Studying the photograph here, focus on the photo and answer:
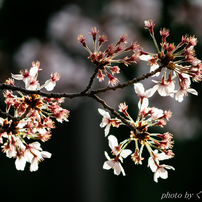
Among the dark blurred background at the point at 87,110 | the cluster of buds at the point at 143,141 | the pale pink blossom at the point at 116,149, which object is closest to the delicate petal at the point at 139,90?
the cluster of buds at the point at 143,141

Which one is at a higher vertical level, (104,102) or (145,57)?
(145,57)

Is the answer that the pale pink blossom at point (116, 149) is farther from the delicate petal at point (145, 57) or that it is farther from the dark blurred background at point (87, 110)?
the dark blurred background at point (87, 110)

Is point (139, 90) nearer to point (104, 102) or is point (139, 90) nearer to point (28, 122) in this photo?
point (104, 102)

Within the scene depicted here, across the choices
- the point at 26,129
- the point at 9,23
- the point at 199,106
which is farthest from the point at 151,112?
the point at 9,23

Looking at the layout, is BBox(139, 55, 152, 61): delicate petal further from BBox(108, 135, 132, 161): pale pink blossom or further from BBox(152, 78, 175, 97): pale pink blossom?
BBox(108, 135, 132, 161): pale pink blossom

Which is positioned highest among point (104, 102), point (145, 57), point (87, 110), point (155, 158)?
point (87, 110)

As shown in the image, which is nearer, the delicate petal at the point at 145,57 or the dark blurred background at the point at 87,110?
the delicate petal at the point at 145,57

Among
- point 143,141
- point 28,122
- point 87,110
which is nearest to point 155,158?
point 143,141

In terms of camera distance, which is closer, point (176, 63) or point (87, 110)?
point (176, 63)

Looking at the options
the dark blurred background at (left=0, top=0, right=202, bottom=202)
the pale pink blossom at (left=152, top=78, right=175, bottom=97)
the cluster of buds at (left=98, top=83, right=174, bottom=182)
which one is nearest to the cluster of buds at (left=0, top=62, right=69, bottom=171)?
the cluster of buds at (left=98, top=83, right=174, bottom=182)
